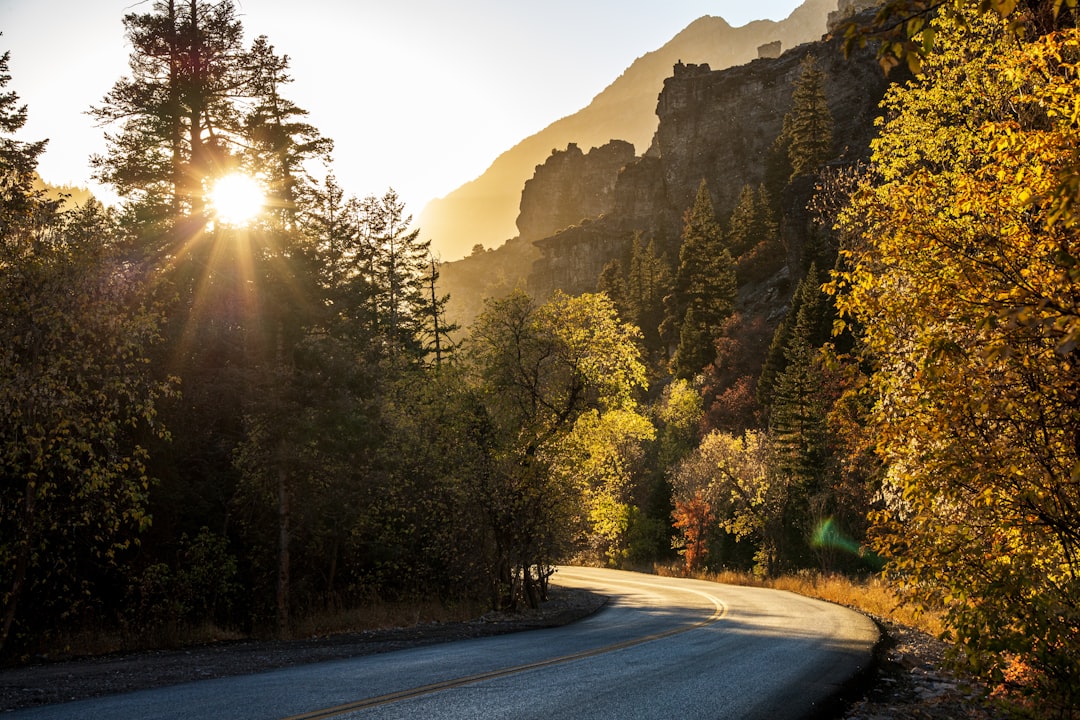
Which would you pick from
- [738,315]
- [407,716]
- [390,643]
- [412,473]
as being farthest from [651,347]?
[407,716]

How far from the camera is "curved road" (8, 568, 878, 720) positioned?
734 cm

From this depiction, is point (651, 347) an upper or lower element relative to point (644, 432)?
upper

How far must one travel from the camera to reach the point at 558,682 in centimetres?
893

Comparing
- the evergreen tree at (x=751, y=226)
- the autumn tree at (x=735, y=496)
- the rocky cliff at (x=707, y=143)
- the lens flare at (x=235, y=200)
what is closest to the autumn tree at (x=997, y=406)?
the lens flare at (x=235, y=200)

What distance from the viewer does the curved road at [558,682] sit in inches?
289

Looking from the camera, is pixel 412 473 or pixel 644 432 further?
pixel 644 432

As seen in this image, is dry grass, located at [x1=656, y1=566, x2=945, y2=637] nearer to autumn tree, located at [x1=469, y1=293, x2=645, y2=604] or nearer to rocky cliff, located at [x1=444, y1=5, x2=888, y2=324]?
autumn tree, located at [x1=469, y1=293, x2=645, y2=604]

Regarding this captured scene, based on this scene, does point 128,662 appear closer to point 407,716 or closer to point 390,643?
point 390,643

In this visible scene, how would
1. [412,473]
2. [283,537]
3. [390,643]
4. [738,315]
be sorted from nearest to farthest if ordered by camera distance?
1. [390,643]
2. [283,537]
3. [412,473]
4. [738,315]

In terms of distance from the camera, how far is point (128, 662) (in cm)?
1179

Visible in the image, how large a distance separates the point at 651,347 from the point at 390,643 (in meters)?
87.2

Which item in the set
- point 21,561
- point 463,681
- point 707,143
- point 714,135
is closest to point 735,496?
point 463,681

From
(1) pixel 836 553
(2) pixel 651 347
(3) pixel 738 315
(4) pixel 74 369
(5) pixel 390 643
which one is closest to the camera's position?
(4) pixel 74 369

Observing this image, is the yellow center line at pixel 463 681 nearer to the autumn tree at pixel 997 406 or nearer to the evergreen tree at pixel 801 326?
Answer: the autumn tree at pixel 997 406
